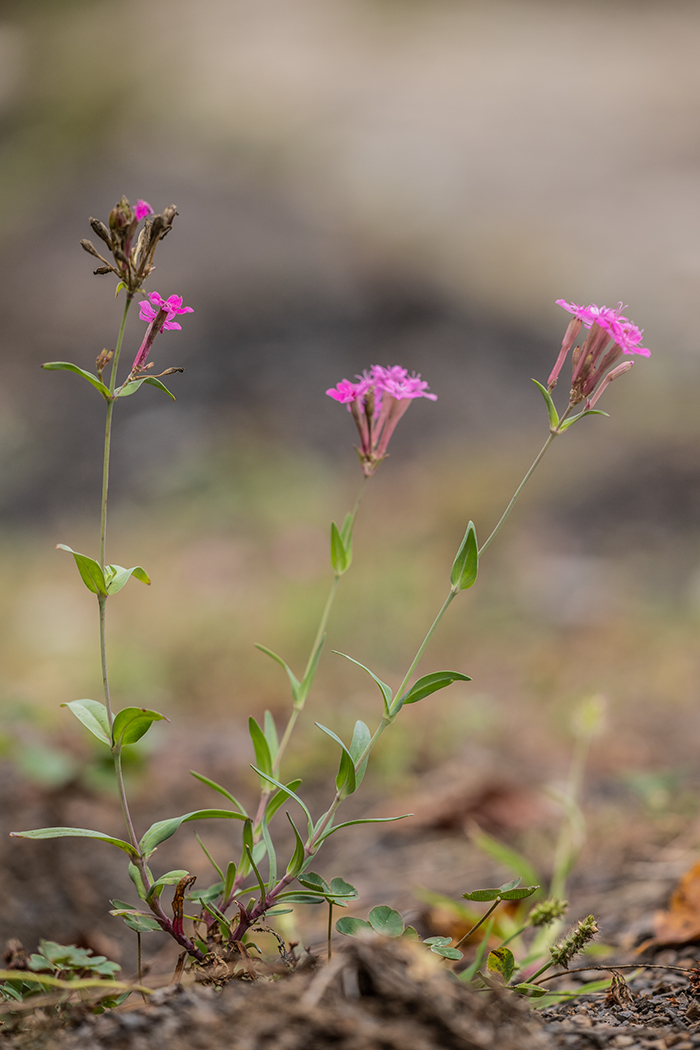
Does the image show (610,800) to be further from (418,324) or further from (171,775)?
(418,324)

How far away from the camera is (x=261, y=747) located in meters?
1.08

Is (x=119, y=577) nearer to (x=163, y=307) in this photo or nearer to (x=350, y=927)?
(x=163, y=307)

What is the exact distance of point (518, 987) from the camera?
0.95 meters

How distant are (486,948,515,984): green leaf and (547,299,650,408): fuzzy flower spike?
0.70 meters

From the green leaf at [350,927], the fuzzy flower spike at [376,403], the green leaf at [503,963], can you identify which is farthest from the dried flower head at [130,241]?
the green leaf at [503,963]

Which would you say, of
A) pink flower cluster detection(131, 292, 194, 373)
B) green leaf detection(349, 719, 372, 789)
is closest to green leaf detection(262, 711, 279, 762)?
green leaf detection(349, 719, 372, 789)

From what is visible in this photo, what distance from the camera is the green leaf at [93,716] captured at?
1.01 m

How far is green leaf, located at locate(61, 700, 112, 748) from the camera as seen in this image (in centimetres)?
101

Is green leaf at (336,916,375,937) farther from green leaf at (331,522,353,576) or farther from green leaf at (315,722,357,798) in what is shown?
green leaf at (331,522,353,576)

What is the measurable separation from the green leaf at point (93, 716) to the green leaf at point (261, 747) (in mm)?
182

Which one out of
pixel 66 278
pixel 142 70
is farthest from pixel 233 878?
pixel 142 70

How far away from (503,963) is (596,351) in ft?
2.59

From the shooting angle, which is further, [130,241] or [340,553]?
[340,553]

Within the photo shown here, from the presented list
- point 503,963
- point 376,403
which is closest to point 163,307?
point 376,403
